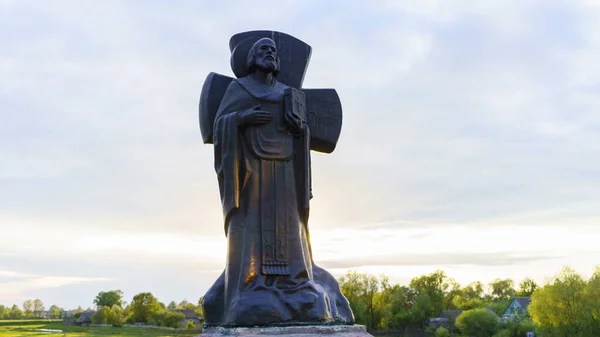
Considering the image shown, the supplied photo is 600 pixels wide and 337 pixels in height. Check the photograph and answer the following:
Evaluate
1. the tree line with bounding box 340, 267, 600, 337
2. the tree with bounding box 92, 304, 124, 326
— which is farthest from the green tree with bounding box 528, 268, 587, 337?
the tree with bounding box 92, 304, 124, 326

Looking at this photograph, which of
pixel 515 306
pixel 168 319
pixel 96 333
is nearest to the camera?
pixel 96 333

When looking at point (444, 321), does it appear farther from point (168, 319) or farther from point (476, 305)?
point (168, 319)

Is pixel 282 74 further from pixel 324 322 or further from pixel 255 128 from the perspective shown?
pixel 324 322

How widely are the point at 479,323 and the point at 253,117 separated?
210 ft

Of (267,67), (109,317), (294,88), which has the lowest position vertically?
(109,317)

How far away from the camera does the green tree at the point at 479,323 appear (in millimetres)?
67125

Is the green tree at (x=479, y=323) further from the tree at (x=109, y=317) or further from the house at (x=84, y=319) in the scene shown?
the house at (x=84, y=319)

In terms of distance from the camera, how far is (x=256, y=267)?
9.09m

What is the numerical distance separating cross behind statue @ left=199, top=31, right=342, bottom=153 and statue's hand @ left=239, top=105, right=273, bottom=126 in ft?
2.75

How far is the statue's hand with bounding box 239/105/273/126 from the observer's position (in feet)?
31.3

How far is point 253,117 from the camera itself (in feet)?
31.3

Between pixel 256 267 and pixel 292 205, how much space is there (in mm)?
1218

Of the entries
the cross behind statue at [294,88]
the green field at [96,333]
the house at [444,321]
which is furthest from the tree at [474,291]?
the cross behind statue at [294,88]

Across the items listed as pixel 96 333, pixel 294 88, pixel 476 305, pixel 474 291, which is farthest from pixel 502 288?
pixel 294 88
